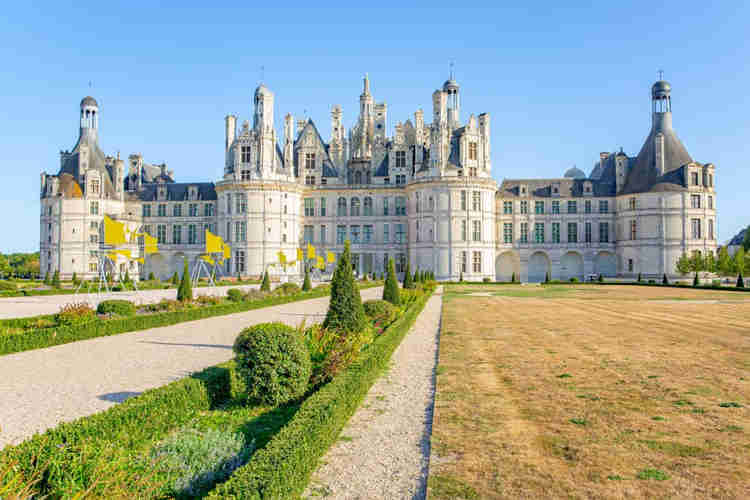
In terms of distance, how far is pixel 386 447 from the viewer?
696cm

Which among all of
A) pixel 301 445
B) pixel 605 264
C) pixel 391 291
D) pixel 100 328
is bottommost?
pixel 100 328

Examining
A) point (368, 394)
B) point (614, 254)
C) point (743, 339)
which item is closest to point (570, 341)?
point (743, 339)

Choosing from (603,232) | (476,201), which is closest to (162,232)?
(476,201)

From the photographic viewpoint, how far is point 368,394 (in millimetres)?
9641

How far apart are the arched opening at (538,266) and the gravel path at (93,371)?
47762 millimetres

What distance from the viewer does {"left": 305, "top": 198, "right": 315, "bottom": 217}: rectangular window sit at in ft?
205

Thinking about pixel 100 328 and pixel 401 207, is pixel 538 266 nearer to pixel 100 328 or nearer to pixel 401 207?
pixel 401 207

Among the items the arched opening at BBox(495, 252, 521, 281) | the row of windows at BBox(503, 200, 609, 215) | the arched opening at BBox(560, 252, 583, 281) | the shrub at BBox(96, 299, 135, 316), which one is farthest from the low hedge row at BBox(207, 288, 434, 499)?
the arched opening at BBox(560, 252, 583, 281)

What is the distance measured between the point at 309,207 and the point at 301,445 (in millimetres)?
57557

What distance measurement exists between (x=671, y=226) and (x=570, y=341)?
46769 millimetres

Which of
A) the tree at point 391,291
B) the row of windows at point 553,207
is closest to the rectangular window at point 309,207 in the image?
the row of windows at point 553,207

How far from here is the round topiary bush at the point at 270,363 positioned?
28.3ft

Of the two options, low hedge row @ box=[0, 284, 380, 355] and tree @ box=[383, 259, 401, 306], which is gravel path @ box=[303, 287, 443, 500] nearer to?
low hedge row @ box=[0, 284, 380, 355]

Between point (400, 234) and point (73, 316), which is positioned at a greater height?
point (400, 234)
